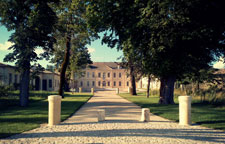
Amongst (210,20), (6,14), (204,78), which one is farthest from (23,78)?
(204,78)

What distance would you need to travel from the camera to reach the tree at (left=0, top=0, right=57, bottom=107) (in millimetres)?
15501

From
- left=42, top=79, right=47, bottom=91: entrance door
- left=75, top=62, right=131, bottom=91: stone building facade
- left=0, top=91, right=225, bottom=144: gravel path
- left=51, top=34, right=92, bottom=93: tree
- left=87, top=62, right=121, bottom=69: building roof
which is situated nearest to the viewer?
left=0, top=91, right=225, bottom=144: gravel path

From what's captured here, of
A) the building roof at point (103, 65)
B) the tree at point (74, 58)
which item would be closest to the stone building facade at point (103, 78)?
the building roof at point (103, 65)

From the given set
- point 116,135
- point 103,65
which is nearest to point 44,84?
point 116,135

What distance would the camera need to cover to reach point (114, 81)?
8200cm

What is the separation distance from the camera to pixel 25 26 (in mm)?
16156

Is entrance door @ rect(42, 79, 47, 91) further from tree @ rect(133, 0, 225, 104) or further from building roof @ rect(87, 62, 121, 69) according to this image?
building roof @ rect(87, 62, 121, 69)

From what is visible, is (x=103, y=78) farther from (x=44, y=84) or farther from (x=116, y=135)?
(x=116, y=135)

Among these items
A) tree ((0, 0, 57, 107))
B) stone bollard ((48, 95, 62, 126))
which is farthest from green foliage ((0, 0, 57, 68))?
stone bollard ((48, 95, 62, 126))

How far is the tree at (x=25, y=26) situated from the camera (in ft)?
50.9

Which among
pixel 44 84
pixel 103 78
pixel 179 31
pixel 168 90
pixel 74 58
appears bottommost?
pixel 168 90

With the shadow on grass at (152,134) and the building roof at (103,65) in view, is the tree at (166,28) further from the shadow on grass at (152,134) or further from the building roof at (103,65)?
the building roof at (103,65)

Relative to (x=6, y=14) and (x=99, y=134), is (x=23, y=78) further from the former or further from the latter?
(x=99, y=134)

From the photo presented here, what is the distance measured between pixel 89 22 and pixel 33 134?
10436 mm
